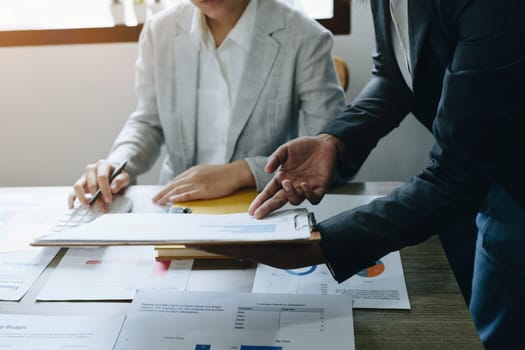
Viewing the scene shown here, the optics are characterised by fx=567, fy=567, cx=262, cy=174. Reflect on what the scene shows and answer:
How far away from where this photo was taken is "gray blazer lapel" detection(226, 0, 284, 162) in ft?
4.87

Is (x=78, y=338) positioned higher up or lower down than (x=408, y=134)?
higher up

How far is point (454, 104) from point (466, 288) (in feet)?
2.57

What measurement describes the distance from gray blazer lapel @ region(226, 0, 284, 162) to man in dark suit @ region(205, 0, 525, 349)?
333 mm

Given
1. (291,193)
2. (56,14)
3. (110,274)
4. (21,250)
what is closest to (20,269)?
(21,250)

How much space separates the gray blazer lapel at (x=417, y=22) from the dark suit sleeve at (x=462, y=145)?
0.08ft

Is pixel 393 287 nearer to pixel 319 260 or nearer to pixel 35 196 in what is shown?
pixel 319 260

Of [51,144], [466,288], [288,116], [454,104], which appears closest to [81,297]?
[454,104]

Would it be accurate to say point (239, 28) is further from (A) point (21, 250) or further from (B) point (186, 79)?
(A) point (21, 250)

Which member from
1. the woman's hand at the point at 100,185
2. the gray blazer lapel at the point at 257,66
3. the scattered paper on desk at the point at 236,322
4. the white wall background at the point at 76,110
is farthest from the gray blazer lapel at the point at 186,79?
the white wall background at the point at 76,110

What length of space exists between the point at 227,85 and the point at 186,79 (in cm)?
11

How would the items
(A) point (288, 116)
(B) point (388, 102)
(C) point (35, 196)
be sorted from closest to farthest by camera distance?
(B) point (388, 102)
(C) point (35, 196)
(A) point (288, 116)

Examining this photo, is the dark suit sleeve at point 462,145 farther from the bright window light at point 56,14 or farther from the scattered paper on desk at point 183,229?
the bright window light at point 56,14

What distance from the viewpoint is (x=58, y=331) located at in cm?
88

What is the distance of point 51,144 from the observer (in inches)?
101
